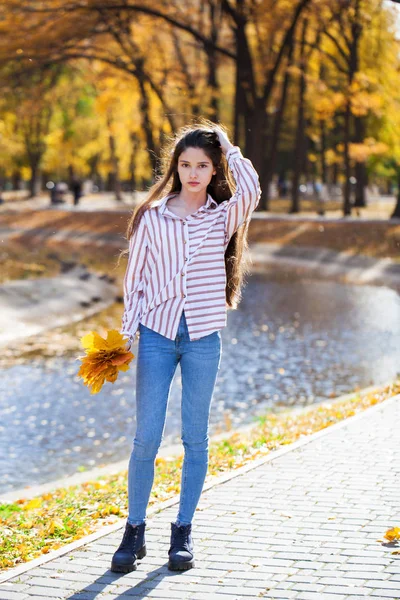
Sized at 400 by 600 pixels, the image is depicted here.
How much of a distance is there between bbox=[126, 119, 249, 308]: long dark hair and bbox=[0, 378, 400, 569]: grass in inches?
65.0

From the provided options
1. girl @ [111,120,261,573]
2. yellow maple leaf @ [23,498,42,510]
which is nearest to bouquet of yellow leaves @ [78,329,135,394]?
girl @ [111,120,261,573]

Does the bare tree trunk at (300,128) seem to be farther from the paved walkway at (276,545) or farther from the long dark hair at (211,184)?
the long dark hair at (211,184)

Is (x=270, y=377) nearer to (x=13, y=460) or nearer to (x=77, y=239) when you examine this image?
(x=13, y=460)

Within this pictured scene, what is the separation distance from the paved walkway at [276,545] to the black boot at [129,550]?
0.05 m

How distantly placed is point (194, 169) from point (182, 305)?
69 centimetres

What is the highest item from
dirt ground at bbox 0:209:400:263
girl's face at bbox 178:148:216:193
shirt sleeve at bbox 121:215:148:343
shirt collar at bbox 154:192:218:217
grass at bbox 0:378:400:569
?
girl's face at bbox 178:148:216:193

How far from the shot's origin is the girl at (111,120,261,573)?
525 centimetres

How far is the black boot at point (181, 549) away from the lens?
5.18 metres

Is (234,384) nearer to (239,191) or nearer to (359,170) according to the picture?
(239,191)

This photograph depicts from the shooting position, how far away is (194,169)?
5402 mm

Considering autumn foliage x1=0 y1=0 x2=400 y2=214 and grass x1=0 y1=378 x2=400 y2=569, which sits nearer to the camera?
grass x1=0 y1=378 x2=400 y2=569

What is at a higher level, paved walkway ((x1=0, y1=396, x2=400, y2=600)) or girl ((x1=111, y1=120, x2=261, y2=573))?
girl ((x1=111, y1=120, x2=261, y2=573))

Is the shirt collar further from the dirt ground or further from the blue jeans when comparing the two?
the dirt ground

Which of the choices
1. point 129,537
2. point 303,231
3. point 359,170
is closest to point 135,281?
point 129,537
